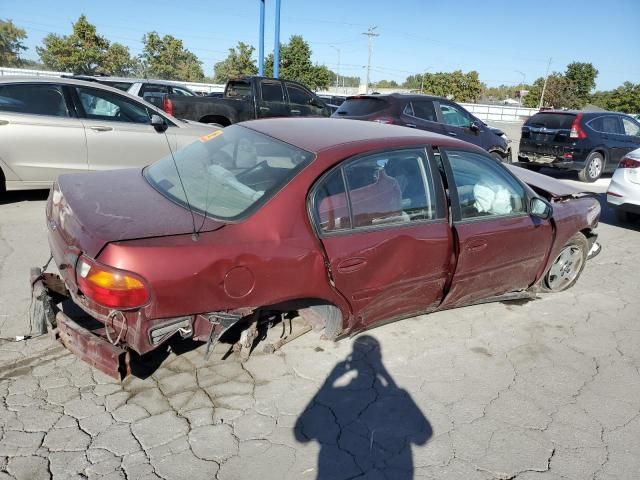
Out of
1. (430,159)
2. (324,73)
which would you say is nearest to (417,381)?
(430,159)

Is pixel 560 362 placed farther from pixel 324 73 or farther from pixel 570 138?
pixel 324 73

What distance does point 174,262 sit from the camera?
7.69 feet

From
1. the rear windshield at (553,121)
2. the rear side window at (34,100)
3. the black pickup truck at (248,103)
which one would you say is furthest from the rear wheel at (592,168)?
the rear side window at (34,100)

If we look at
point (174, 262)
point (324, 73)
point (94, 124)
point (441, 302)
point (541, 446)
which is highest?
point (324, 73)

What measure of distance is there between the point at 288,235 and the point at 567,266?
10.6 ft

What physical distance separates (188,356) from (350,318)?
1.10 meters

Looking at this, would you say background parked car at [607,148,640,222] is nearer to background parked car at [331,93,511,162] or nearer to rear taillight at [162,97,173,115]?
background parked car at [331,93,511,162]

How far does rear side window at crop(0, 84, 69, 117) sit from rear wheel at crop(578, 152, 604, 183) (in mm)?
10352

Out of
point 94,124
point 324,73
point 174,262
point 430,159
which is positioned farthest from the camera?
point 324,73

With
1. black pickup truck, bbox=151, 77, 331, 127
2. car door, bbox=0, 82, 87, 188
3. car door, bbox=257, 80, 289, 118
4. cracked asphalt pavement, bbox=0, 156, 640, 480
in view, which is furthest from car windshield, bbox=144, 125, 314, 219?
car door, bbox=257, 80, 289, 118

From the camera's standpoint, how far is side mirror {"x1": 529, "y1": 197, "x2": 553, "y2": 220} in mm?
3855

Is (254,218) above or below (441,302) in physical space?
above

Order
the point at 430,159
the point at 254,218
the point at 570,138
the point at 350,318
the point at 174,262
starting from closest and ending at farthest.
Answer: the point at 174,262, the point at 254,218, the point at 350,318, the point at 430,159, the point at 570,138

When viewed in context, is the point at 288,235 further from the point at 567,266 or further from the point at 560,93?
the point at 560,93
